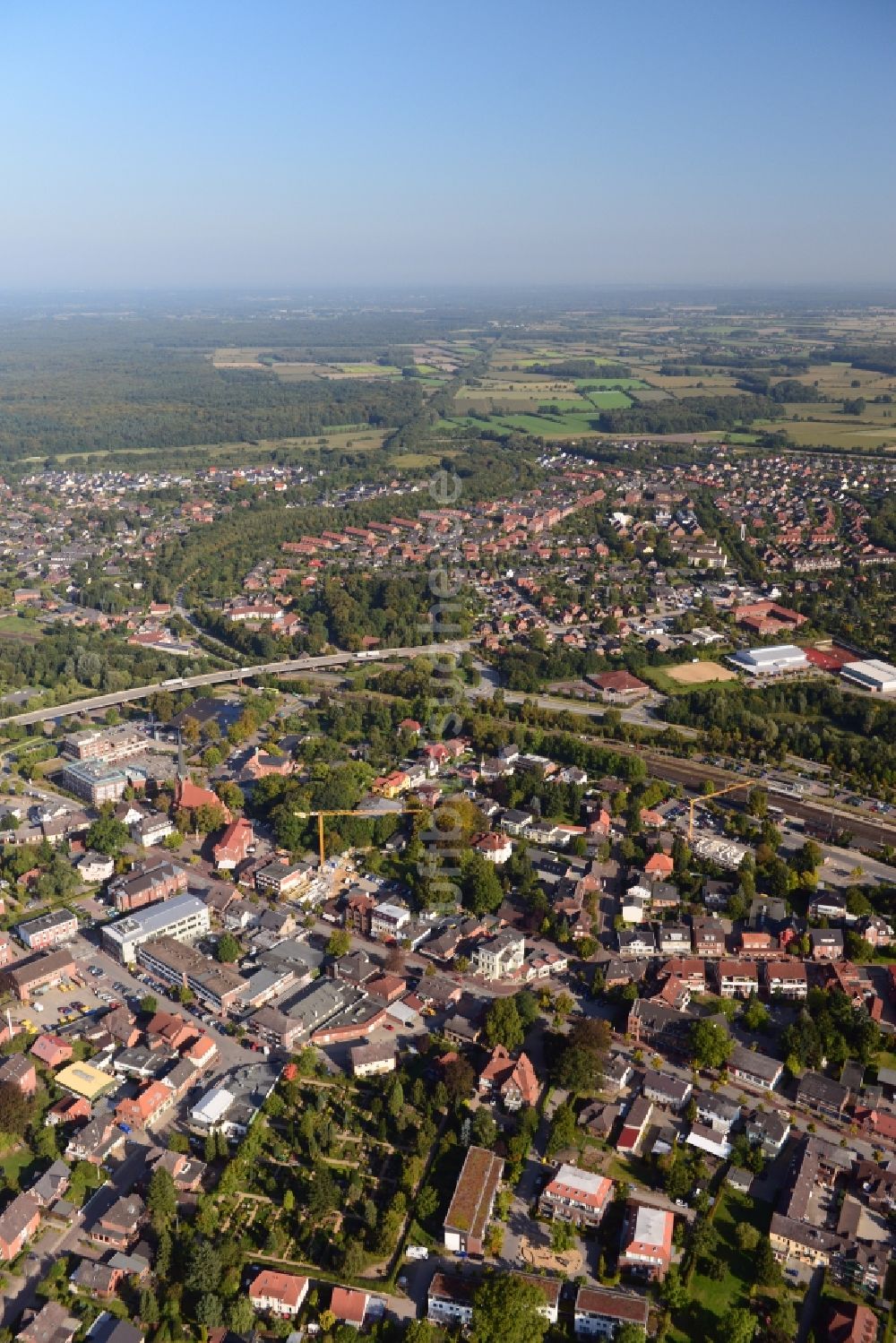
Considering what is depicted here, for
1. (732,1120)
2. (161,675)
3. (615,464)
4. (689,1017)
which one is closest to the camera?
(732,1120)

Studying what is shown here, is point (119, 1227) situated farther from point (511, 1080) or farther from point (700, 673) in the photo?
point (700, 673)

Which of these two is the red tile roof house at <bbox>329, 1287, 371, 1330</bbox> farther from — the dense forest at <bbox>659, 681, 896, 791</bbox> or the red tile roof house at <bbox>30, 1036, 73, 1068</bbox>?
the dense forest at <bbox>659, 681, 896, 791</bbox>

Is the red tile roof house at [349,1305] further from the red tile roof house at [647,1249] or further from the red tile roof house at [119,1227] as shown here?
the red tile roof house at [647,1249]

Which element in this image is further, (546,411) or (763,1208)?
(546,411)

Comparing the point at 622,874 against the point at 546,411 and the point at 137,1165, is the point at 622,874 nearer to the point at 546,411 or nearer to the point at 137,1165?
the point at 137,1165

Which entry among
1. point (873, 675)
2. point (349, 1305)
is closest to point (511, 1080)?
point (349, 1305)

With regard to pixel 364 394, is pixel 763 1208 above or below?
below

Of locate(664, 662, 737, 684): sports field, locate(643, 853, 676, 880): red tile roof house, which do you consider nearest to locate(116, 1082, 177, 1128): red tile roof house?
locate(643, 853, 676, 880): red tile roof house

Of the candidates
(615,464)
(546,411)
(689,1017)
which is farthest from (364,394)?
(689,1017)
